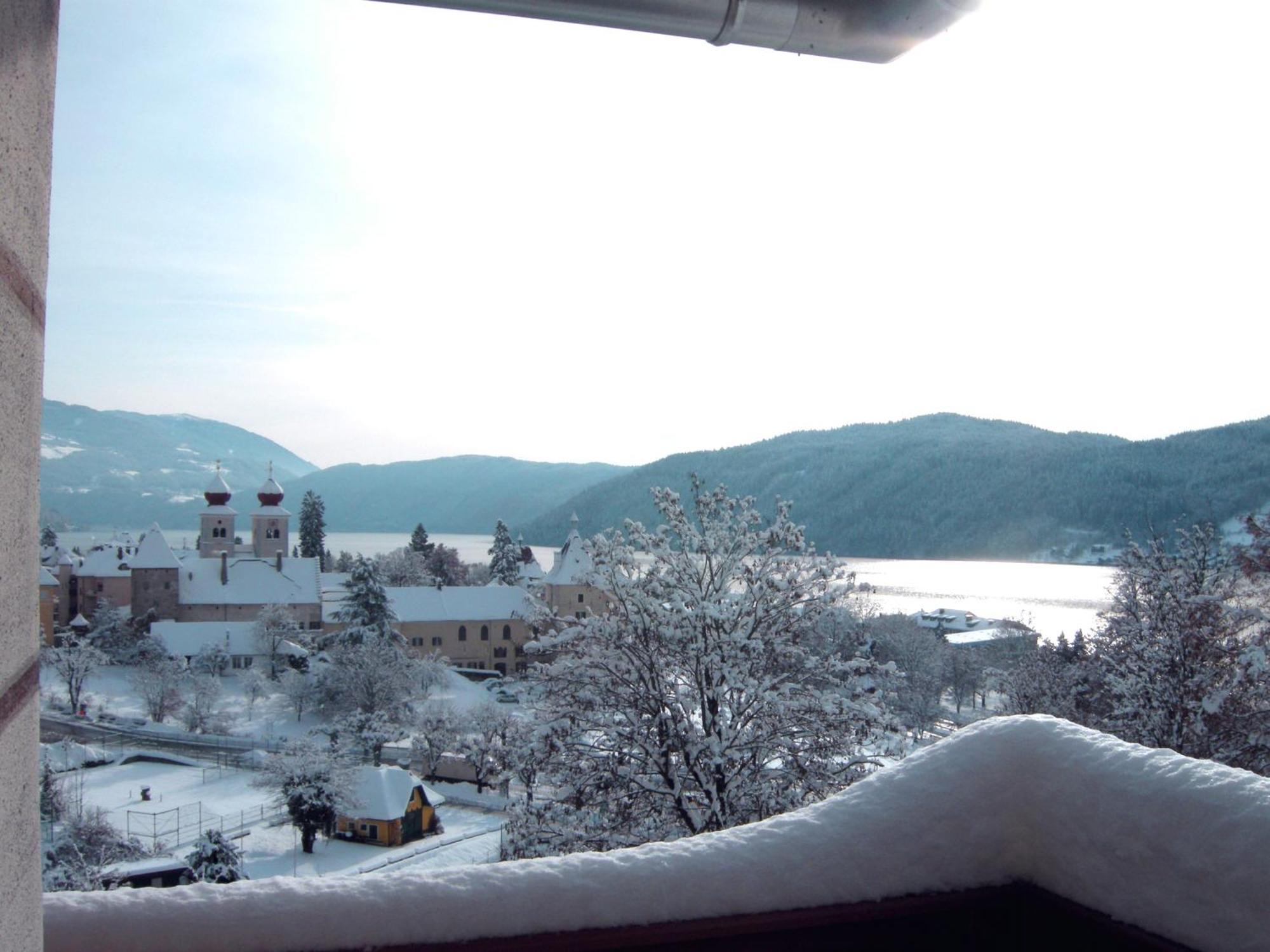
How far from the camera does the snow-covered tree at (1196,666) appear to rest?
9133 mm

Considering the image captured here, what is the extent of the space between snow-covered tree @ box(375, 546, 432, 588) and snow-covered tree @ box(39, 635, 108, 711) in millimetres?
18303

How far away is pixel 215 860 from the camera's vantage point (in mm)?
13656

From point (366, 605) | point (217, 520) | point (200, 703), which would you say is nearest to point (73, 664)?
point (200, 703)

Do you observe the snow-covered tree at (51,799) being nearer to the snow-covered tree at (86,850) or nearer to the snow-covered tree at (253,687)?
the snow-covered tree at (86,850)

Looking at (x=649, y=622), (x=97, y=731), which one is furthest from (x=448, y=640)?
(x=649, y=622)

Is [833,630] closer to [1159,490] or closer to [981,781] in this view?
[981,781]

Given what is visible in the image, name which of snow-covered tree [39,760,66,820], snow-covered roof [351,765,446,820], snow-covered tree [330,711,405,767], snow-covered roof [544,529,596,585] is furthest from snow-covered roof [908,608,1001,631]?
snow-covered tree [39,760,66,820]

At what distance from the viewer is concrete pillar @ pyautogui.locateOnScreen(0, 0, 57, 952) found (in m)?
0.68

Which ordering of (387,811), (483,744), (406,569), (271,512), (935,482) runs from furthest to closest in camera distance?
1. (935,482)
2. (406,569)
3. (271,512)
4. (483,744)
5. (387,811)

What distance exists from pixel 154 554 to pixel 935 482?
42.5 meters

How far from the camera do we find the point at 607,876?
1.36 metres

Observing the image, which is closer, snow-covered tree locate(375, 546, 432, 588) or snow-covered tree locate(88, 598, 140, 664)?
snow-covered tree locate(88, 598, 140, 664)

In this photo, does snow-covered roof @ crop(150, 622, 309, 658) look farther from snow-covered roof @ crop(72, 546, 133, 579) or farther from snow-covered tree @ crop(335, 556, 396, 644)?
snow-covered roof @ crop(72, 546, 133, 579)

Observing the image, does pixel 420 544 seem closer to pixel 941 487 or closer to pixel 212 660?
pixel 212 660
